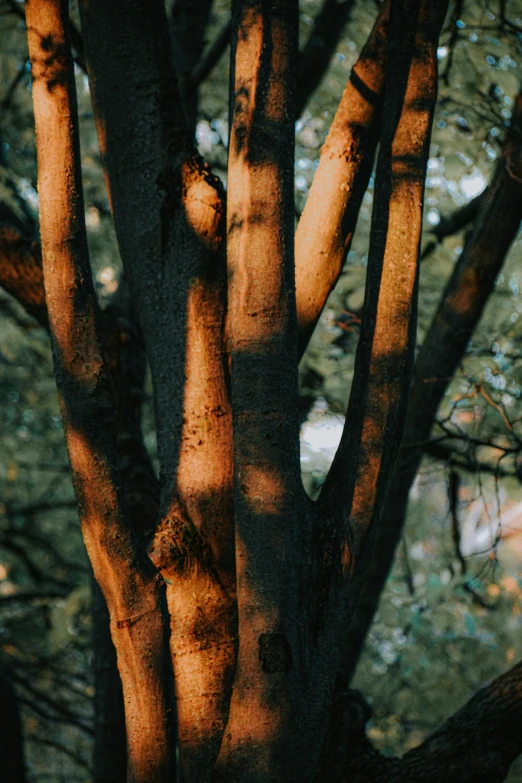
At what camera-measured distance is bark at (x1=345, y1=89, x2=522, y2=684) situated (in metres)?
4.02

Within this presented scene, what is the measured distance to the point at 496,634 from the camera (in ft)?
32.6

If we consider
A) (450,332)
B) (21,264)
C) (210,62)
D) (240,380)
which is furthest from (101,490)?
(210,62)

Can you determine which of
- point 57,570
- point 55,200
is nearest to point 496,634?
point 57,570

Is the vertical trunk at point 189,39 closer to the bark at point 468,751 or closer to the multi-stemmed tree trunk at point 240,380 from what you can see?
the multi-stemmed tree trunk at point 240,380

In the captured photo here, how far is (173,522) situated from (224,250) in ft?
3.16

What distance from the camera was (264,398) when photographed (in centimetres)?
243

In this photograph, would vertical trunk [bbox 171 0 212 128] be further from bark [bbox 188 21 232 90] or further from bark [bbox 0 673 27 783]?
bark [bbox 0 673 27 783]

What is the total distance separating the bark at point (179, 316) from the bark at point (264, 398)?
270 mm

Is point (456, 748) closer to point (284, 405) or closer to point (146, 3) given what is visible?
point (284, 405)

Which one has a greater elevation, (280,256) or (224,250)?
(224,250)

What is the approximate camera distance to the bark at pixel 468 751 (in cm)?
282

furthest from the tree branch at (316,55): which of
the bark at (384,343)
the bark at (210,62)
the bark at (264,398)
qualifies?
the bark at (264,398)

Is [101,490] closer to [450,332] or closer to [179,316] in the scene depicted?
[179,316]

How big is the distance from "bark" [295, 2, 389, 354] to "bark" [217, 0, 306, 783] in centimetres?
32
